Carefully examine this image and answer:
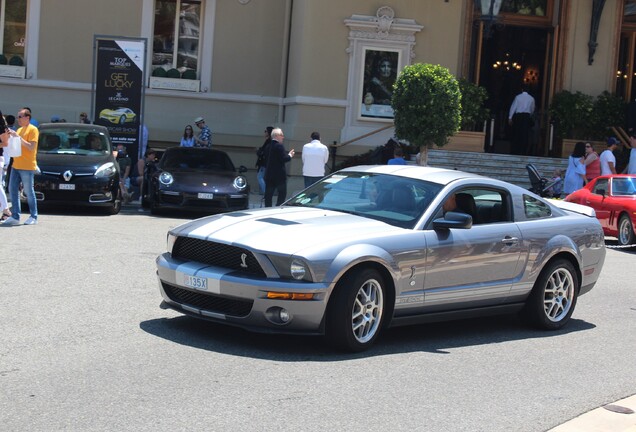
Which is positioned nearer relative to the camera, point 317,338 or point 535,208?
point 317,338

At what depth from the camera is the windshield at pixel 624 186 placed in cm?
1803

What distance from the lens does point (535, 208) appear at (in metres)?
9.21

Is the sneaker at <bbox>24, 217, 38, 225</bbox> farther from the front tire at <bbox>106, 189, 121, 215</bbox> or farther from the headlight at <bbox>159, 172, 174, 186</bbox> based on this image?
the headlight at <bbox>159, 172, 174, 186</bbox>

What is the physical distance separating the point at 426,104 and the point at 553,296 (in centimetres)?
1243

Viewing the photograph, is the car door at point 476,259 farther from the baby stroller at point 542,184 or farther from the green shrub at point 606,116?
the green shrub at point 606,116

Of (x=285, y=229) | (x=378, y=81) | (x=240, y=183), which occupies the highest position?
(x=378, y=81)

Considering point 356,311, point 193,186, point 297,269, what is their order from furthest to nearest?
point 193,186 < point 356,311 < point 297,269

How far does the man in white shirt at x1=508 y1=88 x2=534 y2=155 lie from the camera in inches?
1005

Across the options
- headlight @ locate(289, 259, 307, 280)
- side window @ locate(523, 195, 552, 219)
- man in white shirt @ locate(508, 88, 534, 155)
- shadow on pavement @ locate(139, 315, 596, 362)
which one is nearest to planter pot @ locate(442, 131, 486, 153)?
man in white shirt @ locate(508, 88, 534, 155)

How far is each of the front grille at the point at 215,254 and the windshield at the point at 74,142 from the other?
1062cm

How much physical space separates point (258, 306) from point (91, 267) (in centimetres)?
409

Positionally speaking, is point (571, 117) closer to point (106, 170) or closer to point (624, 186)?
point (624, 186)

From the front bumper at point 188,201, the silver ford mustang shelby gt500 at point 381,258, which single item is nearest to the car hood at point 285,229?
the silver ford mustang shelby gt500 at point 381,258

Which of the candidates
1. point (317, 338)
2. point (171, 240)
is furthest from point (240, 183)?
point (317, 338)
